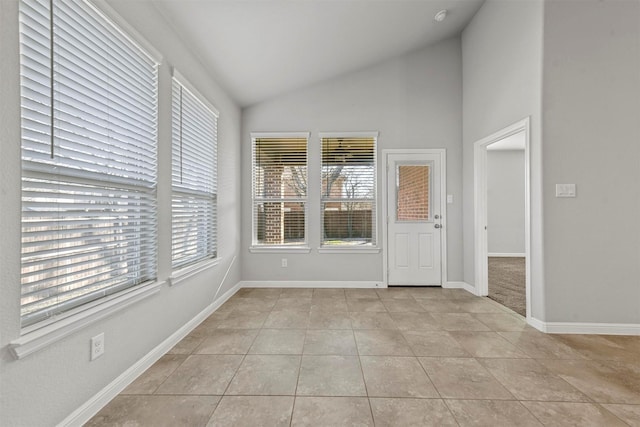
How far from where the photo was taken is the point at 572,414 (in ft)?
5.04

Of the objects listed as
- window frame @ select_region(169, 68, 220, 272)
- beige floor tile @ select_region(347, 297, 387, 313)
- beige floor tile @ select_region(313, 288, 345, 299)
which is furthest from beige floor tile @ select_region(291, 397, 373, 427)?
beige floor tile @ select_region(313, 288, 345, 299)

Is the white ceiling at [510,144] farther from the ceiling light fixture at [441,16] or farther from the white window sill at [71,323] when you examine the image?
the white window sill at [71,323]

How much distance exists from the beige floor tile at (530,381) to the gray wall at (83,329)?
95.7 inches

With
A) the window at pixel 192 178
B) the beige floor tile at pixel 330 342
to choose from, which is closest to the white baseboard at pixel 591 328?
the beige floor tile at pixel 330 342

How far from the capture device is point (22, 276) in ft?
3.96

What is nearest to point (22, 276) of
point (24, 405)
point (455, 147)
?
point (24, 405)

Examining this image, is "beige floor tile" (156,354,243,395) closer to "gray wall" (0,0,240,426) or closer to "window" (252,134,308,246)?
"gray wall" (0,0,240,426)

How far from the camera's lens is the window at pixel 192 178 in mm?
2469

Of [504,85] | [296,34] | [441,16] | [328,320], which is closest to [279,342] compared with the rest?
[328,320]

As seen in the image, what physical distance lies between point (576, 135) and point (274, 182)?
3.43 meters

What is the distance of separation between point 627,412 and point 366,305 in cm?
214

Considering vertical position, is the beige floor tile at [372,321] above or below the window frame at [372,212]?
below

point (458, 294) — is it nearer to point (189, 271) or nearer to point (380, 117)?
point (380, 117)


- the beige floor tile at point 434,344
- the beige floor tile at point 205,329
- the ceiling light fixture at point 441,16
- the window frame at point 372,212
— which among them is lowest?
the beige floor tile at point 434,344
